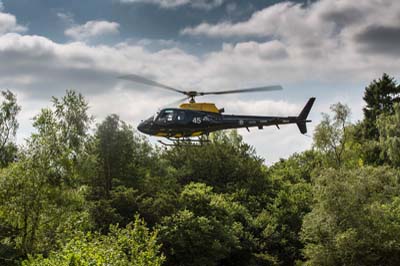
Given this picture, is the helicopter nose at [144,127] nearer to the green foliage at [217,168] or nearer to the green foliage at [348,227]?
the green foliage at [348,227]

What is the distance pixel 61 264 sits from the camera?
17766mm

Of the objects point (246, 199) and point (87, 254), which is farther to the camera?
point (246, 199)

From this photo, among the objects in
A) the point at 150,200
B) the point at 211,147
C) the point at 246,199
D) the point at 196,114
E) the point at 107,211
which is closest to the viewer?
the point at 196,114

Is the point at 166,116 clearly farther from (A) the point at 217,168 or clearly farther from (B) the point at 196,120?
(A) the point at 217,168

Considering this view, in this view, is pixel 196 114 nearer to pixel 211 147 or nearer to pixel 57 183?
pixel 57 183

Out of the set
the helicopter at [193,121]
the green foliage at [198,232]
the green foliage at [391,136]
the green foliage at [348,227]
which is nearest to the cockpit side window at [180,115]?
the helicopter at [193,121]

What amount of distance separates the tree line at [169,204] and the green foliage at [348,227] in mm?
71

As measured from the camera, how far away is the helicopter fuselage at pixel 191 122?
25812 mm

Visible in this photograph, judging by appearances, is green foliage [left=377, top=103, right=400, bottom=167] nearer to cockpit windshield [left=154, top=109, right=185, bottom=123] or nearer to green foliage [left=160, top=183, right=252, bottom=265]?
green foliage [left=160, top=183, right=252, bottom=265]

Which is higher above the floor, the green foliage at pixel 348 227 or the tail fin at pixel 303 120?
the tail fin at pixel 303 120

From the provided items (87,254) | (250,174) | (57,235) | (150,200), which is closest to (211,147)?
(250,174)

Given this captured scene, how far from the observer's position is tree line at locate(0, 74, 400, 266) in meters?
28.4

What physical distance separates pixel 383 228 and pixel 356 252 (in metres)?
2.86

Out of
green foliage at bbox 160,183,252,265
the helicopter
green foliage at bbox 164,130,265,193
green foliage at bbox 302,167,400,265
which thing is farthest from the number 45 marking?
green foliage at bbox 164,130,265,193
